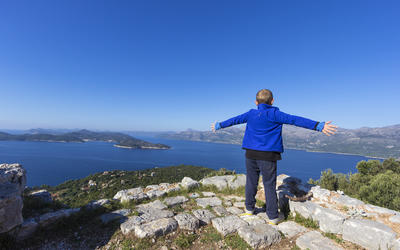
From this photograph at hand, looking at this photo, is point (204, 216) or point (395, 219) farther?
point (204, 216)

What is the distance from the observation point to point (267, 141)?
3.62 m

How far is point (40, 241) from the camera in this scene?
2.92 m

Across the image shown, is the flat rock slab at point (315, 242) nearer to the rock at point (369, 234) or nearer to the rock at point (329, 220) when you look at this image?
the rock at point (329, 220)

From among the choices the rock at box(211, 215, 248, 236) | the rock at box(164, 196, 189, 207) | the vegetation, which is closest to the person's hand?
the rock at box(211, 215, 248, 236)

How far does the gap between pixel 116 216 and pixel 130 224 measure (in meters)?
0.73

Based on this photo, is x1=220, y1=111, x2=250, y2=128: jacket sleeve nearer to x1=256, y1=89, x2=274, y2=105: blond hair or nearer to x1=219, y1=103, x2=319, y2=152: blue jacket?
x1=219, y1=103, x2=319, y2=152: blue jacket

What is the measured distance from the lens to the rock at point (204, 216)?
377 centimetres

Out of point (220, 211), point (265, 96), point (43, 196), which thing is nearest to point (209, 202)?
point (220, 211)

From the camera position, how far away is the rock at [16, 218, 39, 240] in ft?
9.37

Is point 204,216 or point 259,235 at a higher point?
point 259,235

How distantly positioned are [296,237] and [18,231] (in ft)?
17.6

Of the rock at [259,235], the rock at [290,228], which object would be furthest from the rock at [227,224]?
the rock at [290,228]

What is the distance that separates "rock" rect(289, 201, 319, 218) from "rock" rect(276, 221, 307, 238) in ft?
1.31

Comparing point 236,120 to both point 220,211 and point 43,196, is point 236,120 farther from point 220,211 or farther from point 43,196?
point 43,196
